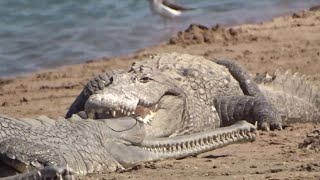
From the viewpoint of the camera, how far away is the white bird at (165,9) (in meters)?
13.9

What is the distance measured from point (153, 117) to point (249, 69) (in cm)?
333

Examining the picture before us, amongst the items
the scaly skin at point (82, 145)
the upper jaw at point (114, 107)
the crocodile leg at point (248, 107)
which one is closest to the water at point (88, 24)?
the crocodile leg at point (248, 107)

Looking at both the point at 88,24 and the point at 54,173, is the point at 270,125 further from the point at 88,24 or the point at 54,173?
the point at 88,24

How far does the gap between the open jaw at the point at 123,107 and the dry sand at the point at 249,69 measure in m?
0.67

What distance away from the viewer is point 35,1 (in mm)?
17266

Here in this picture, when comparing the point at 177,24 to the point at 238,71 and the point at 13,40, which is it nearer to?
the point at 13,40

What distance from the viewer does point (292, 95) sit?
8.48 m

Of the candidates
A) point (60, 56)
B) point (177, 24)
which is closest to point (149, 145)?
point (60, 56)

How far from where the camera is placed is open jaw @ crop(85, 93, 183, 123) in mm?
6727

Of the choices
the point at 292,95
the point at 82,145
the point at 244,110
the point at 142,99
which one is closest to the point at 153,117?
the point at 142,99

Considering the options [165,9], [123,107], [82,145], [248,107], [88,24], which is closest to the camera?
[82,145]

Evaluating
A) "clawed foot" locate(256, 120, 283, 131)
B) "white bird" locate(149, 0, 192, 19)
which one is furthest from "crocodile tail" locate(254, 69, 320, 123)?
"white bird" locate(149, 0, 192, 19)

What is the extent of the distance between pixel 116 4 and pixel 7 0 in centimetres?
237

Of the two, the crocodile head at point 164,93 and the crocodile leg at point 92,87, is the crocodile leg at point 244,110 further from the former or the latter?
the crocodile leg at point 92,87
